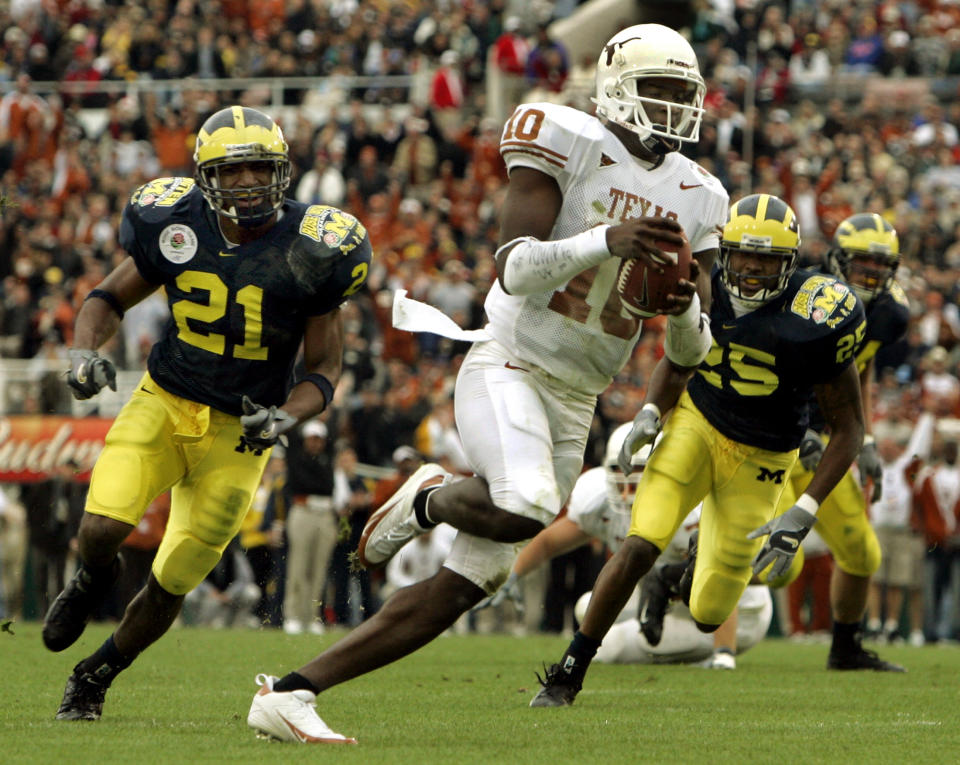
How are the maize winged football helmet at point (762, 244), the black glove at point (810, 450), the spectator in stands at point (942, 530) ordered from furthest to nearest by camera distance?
the spectator in stands at point (942, 530) < the black glove at point (810, 450) < the maize winged football helmet at point (762, 244)

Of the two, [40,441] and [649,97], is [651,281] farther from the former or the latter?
[40,441]

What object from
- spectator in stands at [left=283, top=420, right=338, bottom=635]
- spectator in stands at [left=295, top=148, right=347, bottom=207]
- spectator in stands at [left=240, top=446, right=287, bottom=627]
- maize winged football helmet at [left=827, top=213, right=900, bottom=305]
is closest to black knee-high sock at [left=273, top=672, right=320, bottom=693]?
maize winged football helmet at [left=827, top=213, right=900, bottom=305]

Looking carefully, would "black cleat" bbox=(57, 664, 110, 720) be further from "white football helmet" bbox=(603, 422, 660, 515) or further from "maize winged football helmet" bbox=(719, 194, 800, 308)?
"white football helmet" bbox=(603, 422, 660, 515)

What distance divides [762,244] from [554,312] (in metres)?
1.48

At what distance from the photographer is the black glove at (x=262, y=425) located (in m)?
4.68

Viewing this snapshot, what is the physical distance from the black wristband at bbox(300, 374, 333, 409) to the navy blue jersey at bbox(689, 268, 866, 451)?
175cm

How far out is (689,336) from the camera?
4.86m

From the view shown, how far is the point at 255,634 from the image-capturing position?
10195mm

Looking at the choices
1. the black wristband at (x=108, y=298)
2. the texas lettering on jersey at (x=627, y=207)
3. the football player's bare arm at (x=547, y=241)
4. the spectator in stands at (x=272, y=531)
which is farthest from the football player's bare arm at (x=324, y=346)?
the spectator in stands at (x=272, y=531)

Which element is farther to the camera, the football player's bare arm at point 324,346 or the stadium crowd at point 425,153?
the stadium crowd at point 425,153

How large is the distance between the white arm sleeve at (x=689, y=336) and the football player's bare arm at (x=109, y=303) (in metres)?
1.70

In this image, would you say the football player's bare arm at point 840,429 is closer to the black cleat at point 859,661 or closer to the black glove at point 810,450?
the black glove at point 810,450

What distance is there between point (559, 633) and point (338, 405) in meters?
2.84

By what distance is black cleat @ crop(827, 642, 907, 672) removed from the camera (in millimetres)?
7461
